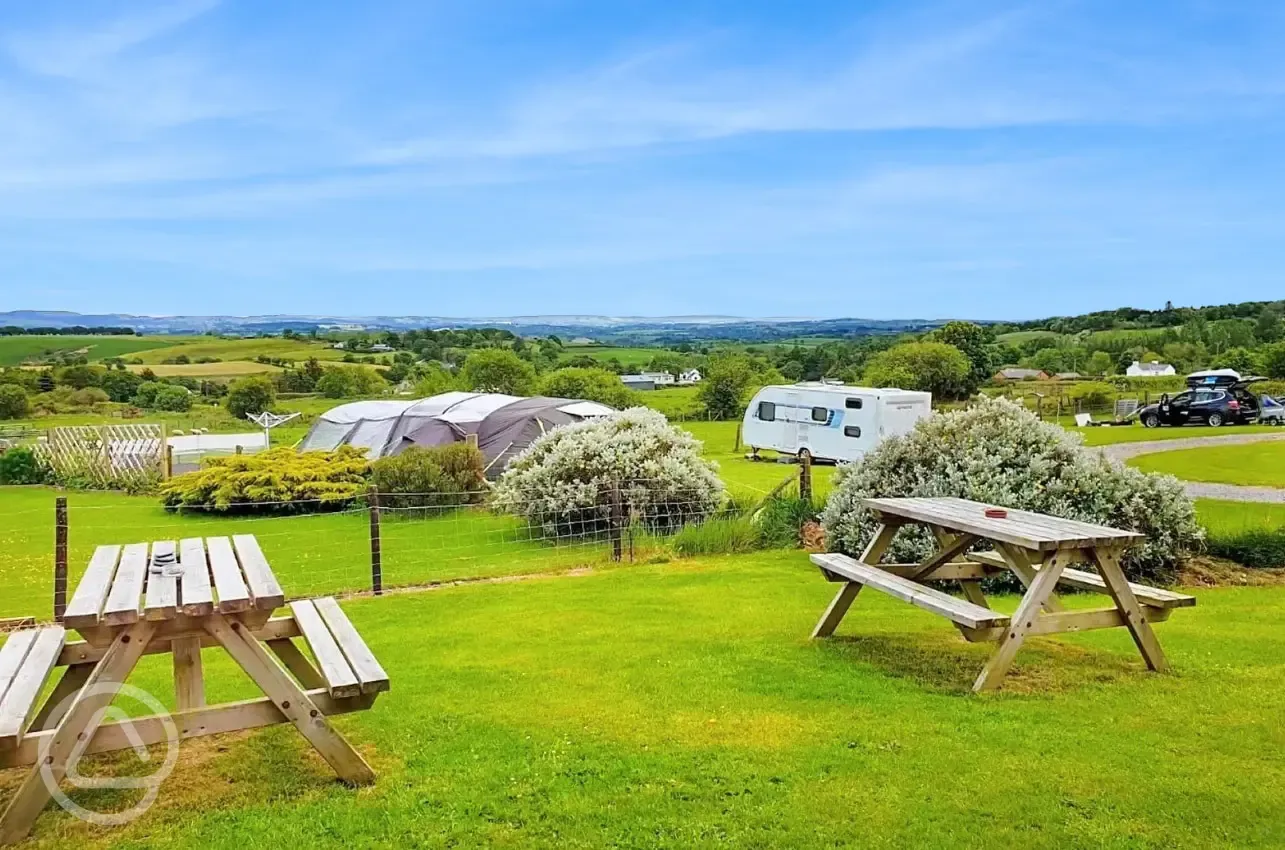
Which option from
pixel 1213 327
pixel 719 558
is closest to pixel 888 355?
pixel 1213 327

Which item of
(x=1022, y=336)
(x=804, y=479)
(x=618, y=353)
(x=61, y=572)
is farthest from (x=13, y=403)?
(x=1022, y=336)

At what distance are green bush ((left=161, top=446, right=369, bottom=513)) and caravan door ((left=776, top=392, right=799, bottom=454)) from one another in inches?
469

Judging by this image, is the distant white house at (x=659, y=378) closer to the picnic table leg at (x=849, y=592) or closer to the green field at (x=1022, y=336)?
the green field at (x=1022, y=336)


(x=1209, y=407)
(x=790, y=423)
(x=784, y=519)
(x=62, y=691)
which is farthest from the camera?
(x=1209, y=407)

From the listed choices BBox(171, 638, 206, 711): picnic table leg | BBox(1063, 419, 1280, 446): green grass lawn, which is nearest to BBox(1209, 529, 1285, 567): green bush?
BBox(171, 638, 206, 711): picnic table leg

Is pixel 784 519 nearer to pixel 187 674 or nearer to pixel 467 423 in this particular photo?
pixel 187 674

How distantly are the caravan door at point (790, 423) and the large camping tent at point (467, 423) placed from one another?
697 cm

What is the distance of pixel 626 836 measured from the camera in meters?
3.15

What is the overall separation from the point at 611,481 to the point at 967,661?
6.92 m

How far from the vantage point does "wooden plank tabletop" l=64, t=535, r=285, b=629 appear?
126 inches

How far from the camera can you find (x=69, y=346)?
210ft

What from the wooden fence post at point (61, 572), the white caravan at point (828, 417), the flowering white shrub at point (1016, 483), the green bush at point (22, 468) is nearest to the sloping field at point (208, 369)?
the green bush at point (22, 468)

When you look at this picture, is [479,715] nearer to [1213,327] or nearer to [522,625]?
[522,625]

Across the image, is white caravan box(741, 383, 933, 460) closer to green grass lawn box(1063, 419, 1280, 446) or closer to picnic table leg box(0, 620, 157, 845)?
green grass lawn box(1063, 419, 1280, 446)
